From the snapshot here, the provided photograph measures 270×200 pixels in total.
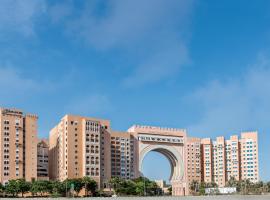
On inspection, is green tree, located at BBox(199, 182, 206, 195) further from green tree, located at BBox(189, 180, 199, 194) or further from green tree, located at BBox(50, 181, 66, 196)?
green tree, located at BBox(50, 181, 66, 196)

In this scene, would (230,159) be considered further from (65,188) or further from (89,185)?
(65,188)

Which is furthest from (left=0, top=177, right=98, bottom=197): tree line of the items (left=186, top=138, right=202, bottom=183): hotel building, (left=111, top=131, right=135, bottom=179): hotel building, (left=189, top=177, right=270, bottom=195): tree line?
(left=186, top=138, right=202, bottom=183): hotel building

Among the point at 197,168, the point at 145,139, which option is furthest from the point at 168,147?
the point at 197,168

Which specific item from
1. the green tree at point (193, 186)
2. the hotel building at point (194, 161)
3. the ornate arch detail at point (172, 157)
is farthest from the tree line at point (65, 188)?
the hotel building at point (194, 161)

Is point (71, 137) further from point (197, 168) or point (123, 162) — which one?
point (197, 168)

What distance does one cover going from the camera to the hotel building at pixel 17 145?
108938 mm

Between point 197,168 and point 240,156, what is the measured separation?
52.8ft

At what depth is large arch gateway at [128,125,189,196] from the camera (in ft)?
437

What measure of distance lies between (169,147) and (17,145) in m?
48.1

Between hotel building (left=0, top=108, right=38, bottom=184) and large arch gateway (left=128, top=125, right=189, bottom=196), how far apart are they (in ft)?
106

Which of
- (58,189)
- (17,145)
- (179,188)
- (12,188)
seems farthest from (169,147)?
(12,188)

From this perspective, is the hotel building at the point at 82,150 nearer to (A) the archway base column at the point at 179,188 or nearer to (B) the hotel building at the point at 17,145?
(B) the hotel building at the point at 17,145

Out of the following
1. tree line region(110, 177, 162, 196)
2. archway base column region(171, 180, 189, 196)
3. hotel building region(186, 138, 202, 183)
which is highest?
hotel building region(186, 138, 202, 183)

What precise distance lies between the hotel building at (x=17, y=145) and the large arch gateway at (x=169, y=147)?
32.2m
